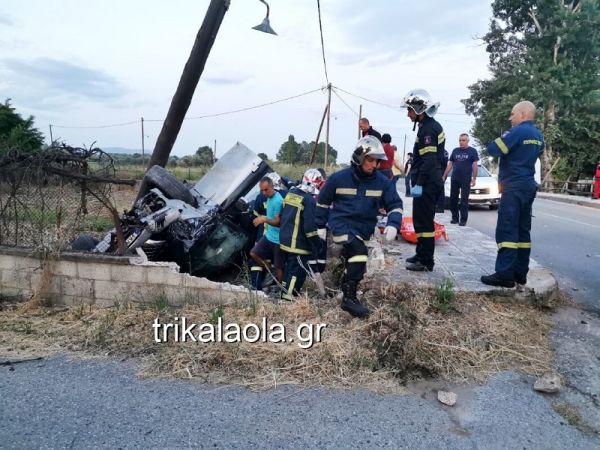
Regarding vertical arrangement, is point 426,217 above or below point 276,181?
below

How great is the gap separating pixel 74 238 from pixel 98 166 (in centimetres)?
132

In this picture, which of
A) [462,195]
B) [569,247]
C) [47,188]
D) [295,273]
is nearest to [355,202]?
[295,273]

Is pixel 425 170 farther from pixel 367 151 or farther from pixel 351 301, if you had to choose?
pixel 351 301

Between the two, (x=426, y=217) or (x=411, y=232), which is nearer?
(x=426, y=217)

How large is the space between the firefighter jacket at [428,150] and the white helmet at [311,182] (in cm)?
107

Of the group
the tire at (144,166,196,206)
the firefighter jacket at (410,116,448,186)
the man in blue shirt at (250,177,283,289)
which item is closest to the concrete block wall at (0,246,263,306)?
the man in blue shirt at (250,177,283,289)

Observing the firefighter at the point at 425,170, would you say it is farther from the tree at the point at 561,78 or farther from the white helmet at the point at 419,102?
the tree at the point at 561,78

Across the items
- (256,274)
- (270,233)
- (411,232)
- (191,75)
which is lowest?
(256,274)

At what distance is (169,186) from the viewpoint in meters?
6.11

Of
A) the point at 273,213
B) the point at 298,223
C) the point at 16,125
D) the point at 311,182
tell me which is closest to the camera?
the point at 298,223

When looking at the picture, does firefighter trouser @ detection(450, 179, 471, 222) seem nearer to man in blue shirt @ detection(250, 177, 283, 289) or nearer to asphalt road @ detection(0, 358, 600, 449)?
man in blue shirt @ detection(250, 177, 283, 289)

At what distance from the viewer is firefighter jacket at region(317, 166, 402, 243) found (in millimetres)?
4195

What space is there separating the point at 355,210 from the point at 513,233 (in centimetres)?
164

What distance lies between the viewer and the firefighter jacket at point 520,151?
4.55m
